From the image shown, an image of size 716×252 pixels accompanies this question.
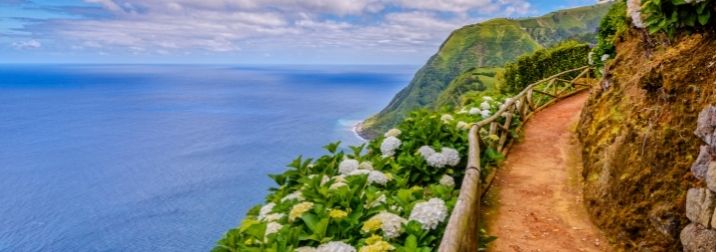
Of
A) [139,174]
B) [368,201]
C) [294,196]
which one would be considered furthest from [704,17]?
[139,174]

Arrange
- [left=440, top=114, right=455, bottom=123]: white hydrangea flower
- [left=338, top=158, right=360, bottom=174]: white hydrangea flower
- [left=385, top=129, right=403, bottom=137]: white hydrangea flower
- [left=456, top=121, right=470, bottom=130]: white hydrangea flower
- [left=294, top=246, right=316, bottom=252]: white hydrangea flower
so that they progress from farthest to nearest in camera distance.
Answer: [left=440, top=114, right=455, bottom=123]: white hydrangea flower
[left=456, top=121, right=470, bottom=130]: white hydrangea flower
[left=385, top=129, right=403, bottom=137]: white hydrangea flower
[left=338, top=158, right=360, bottom=174]: white hydrangea flower
[left=294, top=246, right=316, bottom=252]: white hydrangea flower

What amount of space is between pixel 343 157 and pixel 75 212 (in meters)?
86.3

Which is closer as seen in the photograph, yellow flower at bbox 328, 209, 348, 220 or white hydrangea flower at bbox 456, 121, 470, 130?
yellow flower at bbox 328, 209, 348, 220

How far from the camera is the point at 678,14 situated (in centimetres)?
447

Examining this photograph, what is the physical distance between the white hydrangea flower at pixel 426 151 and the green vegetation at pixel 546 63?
21.6 metres

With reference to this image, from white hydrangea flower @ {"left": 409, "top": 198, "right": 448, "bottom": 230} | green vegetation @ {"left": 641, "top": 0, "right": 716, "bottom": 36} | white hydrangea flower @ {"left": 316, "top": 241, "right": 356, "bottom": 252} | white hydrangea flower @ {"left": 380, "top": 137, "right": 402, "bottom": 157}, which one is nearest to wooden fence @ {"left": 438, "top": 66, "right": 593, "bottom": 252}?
white hydrangea flower @ {"left": 409, "top": 198, "right": 448, "bottom": 230}

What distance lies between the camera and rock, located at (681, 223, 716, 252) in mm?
3309

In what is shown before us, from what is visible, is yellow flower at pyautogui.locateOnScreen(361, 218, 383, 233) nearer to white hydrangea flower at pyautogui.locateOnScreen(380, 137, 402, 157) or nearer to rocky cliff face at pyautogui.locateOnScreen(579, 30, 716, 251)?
white hydrangea flower at pyautogui.locateOnScreen(380, 137, 402, 157)

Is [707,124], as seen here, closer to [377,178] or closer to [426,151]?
[426,151]

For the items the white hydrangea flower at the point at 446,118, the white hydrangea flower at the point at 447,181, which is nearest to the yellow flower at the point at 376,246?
the white hydrangea flower at the point at 447,181

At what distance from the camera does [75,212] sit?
7638cm

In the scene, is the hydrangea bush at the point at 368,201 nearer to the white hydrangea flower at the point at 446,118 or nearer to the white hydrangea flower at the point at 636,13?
the white hydrangea flower at the point at 446,118

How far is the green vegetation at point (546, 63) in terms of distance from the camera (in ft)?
85.0

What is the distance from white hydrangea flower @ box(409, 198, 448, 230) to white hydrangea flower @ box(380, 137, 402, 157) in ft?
6.34
